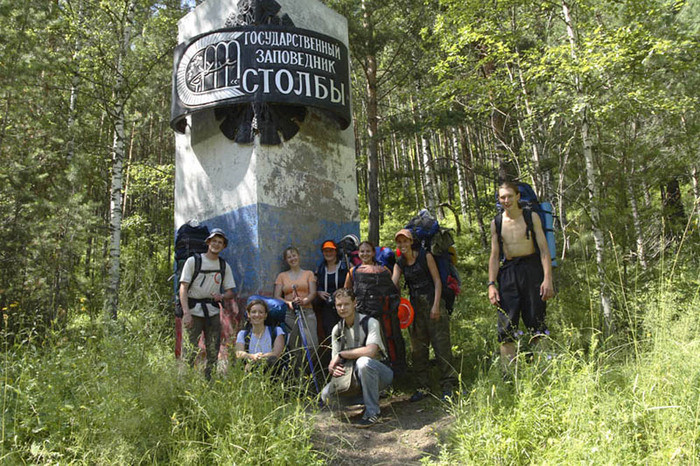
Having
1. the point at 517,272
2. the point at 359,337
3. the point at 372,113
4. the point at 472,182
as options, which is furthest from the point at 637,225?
the point at 472,182

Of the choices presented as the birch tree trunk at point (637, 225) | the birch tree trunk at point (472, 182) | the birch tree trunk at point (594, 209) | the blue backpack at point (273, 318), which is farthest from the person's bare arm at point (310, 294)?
the birch tree trunk at point (472, 182)

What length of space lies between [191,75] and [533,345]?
5.37 meters

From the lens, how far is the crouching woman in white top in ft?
15.5

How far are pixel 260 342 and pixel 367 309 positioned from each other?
3.61 feet

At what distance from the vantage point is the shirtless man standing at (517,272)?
4.56 meters

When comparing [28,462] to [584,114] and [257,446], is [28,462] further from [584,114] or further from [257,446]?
[584,114]

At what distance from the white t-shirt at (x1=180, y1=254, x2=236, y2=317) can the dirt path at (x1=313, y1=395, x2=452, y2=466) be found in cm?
178

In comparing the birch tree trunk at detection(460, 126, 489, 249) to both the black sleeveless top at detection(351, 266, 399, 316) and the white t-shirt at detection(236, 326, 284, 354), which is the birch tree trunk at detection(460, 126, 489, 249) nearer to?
the black sleeveless top at detection(351, 266, 399, 316)

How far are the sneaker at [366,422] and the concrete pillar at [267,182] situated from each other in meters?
2.19

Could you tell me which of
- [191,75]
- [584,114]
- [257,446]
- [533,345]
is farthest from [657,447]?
[191,75]

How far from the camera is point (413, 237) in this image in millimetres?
5469

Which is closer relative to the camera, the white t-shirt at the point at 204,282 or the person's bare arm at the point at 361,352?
the person's bare arm at the point at 361,352

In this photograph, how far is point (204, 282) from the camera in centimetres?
536

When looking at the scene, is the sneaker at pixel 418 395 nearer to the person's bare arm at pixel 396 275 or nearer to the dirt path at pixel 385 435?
Result: the dirt path at pixel 385 435
